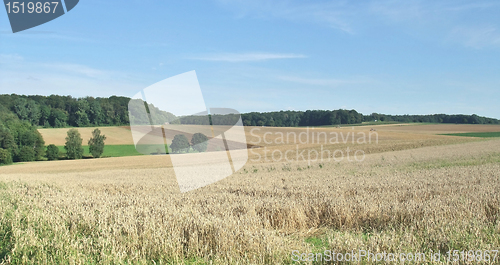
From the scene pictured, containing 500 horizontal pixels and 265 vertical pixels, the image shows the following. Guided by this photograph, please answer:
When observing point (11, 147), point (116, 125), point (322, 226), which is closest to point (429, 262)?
point (322, 226)

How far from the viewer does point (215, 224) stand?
4.38 metres

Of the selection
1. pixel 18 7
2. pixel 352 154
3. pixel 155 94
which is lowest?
pixel 352 154

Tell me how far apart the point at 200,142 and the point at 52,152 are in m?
31.4

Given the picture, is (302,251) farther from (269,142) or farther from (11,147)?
(11,147)

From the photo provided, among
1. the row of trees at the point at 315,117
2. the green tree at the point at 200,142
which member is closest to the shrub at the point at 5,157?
the green tree at the point at 200,142

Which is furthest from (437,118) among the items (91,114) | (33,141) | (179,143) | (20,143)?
(20,143)

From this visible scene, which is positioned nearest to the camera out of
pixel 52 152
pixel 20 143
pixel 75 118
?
pixel 20 143

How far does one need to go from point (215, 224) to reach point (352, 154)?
1327 inches

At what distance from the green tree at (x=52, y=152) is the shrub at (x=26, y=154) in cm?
251

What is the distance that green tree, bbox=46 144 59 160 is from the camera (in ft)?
195

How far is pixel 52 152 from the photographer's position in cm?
5962

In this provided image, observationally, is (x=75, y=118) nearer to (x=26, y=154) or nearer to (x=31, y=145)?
(x=31, y=145)

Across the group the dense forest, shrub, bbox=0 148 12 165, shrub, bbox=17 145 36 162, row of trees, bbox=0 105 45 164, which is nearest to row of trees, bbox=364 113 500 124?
the dense forest

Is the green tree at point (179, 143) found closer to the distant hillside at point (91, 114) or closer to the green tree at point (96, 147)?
the green tree at point (96, 147)
